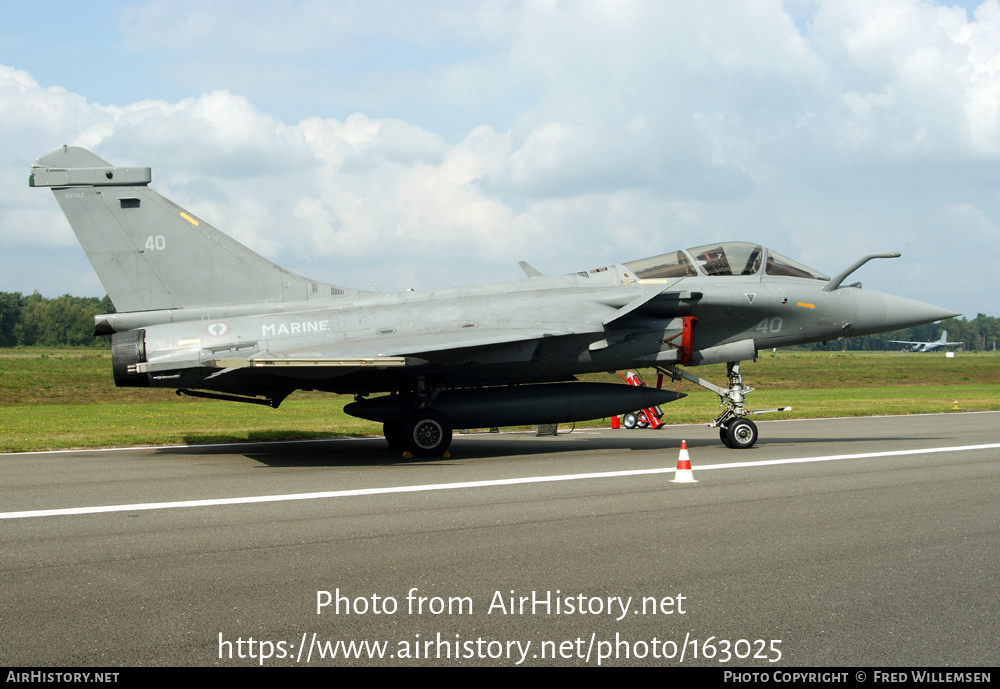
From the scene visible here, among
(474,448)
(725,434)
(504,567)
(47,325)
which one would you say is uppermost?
(47,325)

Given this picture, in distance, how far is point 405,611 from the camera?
4.75m

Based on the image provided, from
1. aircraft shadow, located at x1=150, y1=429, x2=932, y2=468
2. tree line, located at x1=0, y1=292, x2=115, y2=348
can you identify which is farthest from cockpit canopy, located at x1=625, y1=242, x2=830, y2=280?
tree line, located at x1=0, y1=292, x2=115, y2=348

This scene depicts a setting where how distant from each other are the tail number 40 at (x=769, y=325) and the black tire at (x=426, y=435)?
236 inches

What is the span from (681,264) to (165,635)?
38.9ft

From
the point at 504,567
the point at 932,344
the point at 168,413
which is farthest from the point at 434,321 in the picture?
the point at 932,344

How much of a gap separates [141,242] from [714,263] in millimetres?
9960

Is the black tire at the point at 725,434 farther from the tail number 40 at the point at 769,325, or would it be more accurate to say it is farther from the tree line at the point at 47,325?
the tree line at the point at 47,325

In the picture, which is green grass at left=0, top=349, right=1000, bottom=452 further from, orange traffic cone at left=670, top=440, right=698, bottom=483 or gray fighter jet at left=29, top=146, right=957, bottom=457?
orange traffic cone at left=670, top=440, right=698, bottom=483

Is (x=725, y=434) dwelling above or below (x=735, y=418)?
below

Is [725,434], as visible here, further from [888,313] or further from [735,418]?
[888,313]

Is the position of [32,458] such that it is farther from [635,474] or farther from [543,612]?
[543,612]

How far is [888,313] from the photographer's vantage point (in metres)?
14.9

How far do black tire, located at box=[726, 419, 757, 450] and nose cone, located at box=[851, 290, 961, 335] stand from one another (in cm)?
301

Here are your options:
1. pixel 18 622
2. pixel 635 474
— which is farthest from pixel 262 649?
pixel 635 474
